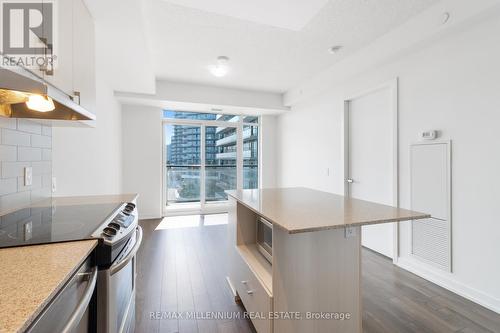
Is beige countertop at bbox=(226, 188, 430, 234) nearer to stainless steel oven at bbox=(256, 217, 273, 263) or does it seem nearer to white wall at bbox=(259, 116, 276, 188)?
stainless steel oven at bbox=(256, 217, 273, 263)

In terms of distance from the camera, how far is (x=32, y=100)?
125 cm

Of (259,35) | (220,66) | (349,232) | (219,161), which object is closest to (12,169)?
(349,232)

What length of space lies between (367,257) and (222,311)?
207cm

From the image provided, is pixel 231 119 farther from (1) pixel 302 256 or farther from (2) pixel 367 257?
(1) pixel 302 256

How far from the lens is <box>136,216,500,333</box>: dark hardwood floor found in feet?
5.73


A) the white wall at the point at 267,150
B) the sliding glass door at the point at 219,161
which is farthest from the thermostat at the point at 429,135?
the sliding glass door at the point at 219,161

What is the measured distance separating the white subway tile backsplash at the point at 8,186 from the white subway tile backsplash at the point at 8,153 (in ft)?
0.39

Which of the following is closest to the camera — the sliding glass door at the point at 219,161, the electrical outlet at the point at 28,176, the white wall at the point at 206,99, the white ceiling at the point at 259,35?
the electrical outlet at the point at 28,176

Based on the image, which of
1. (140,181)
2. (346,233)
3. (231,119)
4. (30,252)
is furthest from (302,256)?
(231,119)

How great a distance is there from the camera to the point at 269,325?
129cm

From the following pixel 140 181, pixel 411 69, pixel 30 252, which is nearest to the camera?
pixel 30 252

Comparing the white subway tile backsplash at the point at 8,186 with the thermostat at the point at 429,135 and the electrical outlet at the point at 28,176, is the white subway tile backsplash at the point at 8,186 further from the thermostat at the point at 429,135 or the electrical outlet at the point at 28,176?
the thermostat at the point at 429,135

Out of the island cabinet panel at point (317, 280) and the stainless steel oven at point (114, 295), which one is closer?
the stainless steel oven at point (114, 295)

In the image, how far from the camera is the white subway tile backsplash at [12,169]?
4.33 feet
